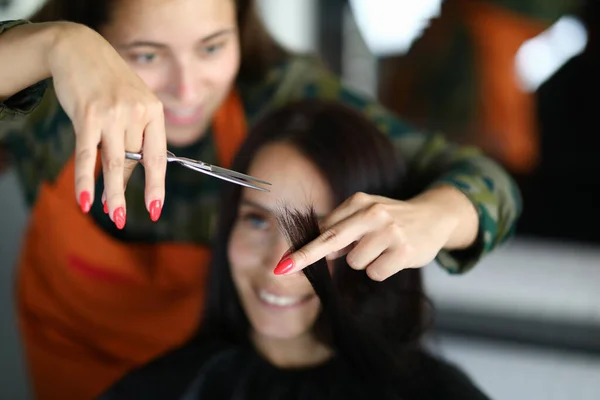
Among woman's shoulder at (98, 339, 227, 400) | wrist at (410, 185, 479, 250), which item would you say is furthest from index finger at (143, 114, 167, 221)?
woman's shoulder at (98, 339, 227, 400)

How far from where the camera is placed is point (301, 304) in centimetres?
55

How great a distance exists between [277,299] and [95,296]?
275 mm

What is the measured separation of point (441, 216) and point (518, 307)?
2.14 feet

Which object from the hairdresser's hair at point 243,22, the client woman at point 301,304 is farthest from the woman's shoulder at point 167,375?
the hairdresser's hair at point 243,22

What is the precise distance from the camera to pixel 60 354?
782 mm

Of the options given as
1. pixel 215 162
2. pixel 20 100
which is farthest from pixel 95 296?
pixel 20 100

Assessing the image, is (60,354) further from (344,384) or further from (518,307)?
(518,307)

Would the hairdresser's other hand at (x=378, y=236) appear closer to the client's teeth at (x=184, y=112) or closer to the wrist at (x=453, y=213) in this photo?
the wrist at (x=453, y=213)

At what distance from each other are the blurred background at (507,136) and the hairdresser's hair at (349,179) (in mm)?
297

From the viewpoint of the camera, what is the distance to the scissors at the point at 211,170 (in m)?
0.40

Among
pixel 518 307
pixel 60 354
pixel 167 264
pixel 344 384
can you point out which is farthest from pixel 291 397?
pixel 518 307

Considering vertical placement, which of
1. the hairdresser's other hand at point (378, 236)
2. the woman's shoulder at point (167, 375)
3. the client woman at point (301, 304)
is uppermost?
the hairdresser's other hand at point (378, 236)

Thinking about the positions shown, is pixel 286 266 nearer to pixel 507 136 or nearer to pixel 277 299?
pixel 277 299

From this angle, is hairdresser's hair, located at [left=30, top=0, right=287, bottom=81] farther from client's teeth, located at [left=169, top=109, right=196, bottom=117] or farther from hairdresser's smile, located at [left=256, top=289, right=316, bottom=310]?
hairdresser's smile, located at [left=256, top=289, right=316, bottom=310]
